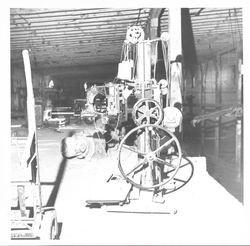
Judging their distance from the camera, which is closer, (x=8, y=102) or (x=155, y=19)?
(x=8, y=102)

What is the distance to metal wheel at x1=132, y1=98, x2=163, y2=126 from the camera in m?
2.99

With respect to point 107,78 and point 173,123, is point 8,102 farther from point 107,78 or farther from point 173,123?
point 107,78

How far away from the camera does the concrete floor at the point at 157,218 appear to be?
2.36 metres

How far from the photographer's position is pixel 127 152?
566 cm

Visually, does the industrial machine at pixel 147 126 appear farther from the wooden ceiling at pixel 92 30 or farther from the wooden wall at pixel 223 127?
the wooden ceiling at pixel 92 30

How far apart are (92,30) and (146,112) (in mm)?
4987

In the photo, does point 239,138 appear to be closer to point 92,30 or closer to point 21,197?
point 92,30

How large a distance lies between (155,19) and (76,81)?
378 inches

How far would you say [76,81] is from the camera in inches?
582

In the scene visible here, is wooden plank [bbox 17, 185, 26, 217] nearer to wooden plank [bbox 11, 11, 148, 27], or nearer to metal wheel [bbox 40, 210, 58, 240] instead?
metal wheel [bbox 40, 210, 58, 240]

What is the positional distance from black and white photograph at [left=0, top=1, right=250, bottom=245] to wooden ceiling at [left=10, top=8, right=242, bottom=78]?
4cm

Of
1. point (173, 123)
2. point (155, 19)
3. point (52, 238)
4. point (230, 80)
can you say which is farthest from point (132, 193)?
point (230, 80)

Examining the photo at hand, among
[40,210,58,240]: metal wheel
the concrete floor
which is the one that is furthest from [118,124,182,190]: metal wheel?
[40,210,58,240]: metal wheel

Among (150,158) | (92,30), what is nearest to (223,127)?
(92,30)
